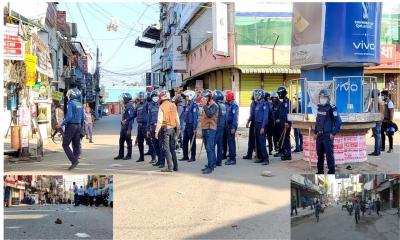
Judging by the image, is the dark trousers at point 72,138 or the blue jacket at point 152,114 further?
the blue jacket at point 152,114

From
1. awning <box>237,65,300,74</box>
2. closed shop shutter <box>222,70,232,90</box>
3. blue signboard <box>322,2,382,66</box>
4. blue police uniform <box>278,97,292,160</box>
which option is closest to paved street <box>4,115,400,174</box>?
blue police uniform <box>278,97,292,160</box>

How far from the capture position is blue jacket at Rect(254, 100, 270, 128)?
11.1 metres

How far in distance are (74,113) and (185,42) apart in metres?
30.6

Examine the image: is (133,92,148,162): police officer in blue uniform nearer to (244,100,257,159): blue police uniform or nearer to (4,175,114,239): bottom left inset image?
(244,100,257,159): blue police uniform

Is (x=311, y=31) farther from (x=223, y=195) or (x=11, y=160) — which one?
(x=11, y=160)

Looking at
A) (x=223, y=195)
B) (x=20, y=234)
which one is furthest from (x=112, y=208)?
(x=223, y=195)

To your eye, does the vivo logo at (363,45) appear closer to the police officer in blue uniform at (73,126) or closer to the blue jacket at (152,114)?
the blue jacket at (152,114)

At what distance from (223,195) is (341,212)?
441 centimetres

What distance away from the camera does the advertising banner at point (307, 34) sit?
10406 millimetres

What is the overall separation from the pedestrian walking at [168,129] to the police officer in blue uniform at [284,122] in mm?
3238

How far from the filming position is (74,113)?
1030 centimetres

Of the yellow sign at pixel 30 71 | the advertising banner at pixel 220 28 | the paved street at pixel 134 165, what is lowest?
the paved street at pixel 134 165

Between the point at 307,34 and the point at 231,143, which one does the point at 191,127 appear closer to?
the point at 231,143

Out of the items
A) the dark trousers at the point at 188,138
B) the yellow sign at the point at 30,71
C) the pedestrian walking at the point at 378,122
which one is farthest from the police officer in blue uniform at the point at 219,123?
the yellow sign at the point at 30,71
